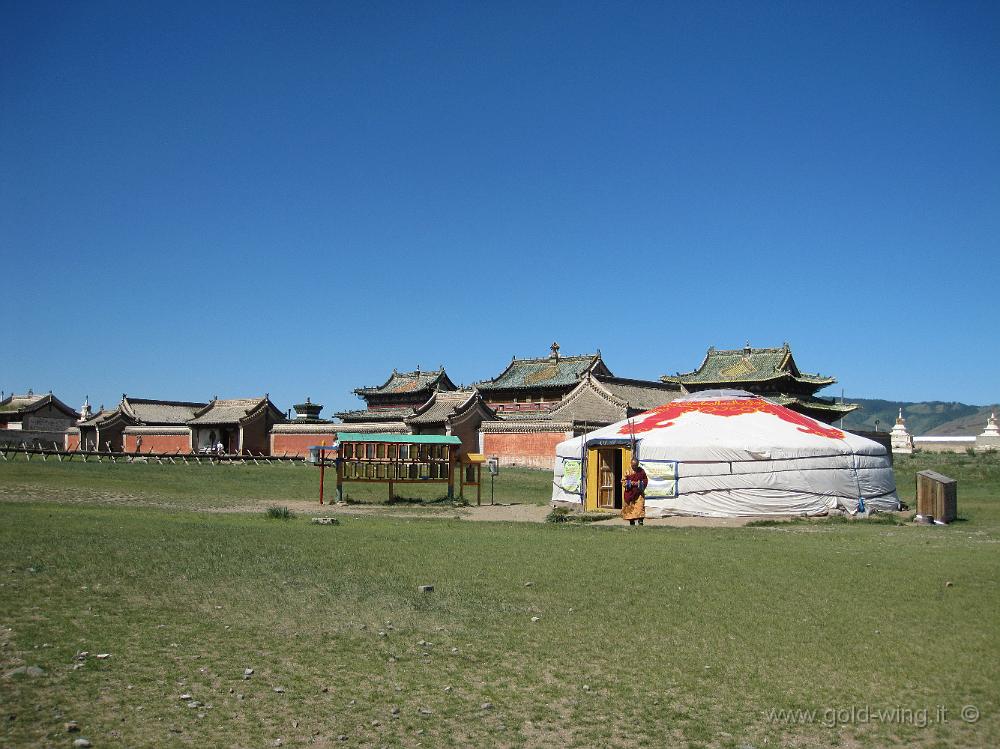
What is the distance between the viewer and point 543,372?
50562mm

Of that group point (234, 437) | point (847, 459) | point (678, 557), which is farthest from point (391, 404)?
point (678, 557)

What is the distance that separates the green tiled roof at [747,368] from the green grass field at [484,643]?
3184cm

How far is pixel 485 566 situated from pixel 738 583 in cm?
294

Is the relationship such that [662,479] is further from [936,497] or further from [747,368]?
[747,368]

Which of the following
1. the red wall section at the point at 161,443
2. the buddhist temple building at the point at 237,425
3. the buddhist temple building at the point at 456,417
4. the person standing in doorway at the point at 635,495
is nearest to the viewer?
the person standing in doorway at the point at 635,495

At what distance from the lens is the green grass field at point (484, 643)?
548 centimetres

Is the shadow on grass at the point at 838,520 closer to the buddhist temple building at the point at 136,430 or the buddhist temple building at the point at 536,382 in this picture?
the buddhist temple building at the point at 536,382

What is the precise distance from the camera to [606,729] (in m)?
5.50

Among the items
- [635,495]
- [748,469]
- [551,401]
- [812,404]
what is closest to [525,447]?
[551,401]

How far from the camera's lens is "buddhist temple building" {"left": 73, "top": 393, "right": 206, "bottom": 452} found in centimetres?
5078

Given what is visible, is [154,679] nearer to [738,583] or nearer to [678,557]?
[738,583]

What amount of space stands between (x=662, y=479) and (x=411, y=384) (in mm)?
35127

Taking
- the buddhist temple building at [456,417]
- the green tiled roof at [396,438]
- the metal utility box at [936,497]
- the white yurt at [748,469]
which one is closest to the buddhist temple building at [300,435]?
the buddhist temple building at [456,417]

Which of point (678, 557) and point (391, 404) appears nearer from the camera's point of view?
point (678, 557)
